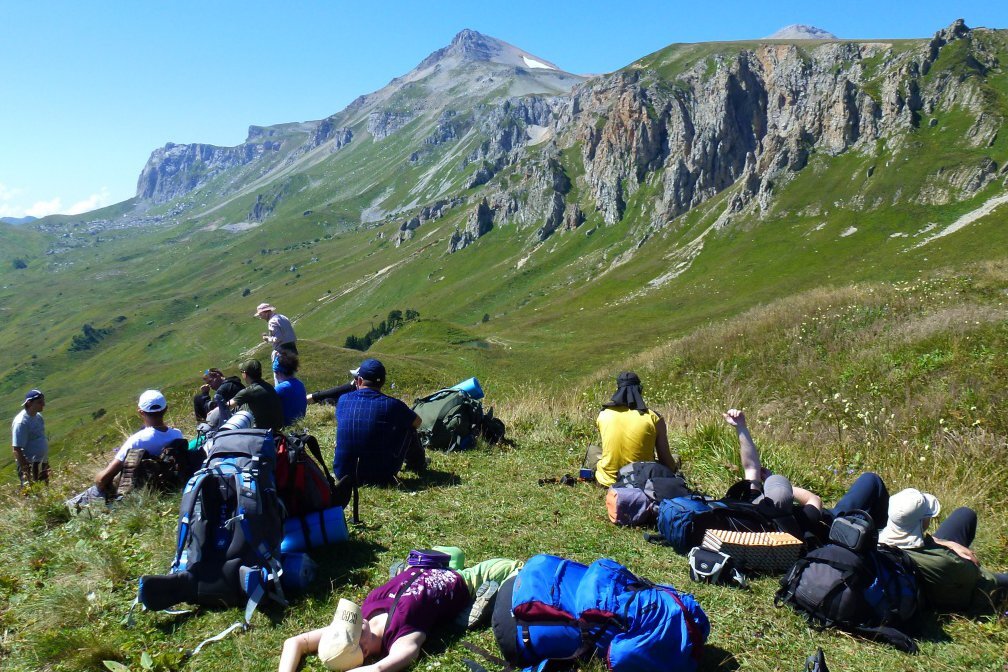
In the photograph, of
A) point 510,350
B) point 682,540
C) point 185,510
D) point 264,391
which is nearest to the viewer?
point 185,510

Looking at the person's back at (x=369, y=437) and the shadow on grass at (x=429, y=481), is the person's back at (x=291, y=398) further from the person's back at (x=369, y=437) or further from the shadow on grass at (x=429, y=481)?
the shadow on grass at (x=429, y=481)

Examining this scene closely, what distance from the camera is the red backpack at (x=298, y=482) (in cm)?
740

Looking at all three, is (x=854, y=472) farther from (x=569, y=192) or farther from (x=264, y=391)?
(x=569, y=192)

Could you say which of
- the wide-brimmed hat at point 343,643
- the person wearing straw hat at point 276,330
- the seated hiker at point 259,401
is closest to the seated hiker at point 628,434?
the wide-brimmed hat at point 343,643

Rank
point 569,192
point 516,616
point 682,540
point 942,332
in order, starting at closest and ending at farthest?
point 516,616
point 682,540
point 942,332
point 569,192

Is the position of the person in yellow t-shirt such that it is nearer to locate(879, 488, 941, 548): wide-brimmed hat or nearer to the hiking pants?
the hiking pants

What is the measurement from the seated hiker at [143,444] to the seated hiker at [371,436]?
93.4 inches

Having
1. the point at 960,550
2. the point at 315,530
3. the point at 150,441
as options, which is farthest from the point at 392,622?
the point at 150,441

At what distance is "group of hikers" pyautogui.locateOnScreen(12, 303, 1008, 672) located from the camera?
5.15m

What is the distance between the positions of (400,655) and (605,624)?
1.62m

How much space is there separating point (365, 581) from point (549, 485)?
3.77 m

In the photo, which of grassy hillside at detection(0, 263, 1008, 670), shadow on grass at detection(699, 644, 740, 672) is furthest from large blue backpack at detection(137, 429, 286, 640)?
shadow on grass at detection(699, 644, 740, 672)

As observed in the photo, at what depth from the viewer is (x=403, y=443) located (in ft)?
31.4

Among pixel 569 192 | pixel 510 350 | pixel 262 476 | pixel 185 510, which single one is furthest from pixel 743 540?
pixel 569 192
